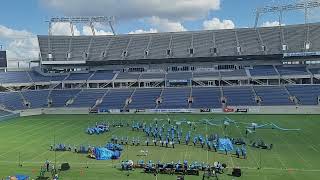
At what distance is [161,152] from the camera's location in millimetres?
35875

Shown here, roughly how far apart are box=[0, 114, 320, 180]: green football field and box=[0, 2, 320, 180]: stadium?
0.12 meters

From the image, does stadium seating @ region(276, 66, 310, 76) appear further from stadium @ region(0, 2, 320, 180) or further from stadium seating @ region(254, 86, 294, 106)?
stadium seating @ region(254, 86, 294, 106)

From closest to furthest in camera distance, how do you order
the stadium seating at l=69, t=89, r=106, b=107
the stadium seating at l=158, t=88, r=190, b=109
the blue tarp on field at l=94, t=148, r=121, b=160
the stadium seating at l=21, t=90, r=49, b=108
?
1. the blue tarp on field at l=94, t=148, r=121, b=160
2. the stadium seating at l=158, t=88, r=190, b=109
3. the stadium seating at l=69, t=89, r=106, b=107
4. the stadium seating at l=21, t=90, r=49, b=108

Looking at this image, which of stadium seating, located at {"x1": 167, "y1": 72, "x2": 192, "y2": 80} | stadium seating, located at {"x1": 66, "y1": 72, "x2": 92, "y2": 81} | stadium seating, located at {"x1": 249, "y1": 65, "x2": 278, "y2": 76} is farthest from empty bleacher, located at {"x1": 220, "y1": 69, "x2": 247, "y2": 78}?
stadium seating, located at {"x1": 66, "y1": 72, "x2": 92, "y2": 81}

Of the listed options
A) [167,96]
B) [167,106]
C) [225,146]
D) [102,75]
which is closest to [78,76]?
[102,75]

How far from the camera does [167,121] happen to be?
5575cm

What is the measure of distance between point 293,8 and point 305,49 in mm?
11922

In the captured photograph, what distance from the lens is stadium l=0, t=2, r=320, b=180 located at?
31.9 metres

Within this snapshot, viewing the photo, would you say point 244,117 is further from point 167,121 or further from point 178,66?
point 178,66

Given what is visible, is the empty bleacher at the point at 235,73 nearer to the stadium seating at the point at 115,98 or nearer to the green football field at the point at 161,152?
the stadium seating at the point at 115,98

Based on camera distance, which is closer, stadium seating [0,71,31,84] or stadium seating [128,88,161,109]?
stadium seating [128,88,161,109]

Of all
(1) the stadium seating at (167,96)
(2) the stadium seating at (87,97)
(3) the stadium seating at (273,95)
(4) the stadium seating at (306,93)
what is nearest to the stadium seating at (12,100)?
(1) the stadium seating at (167,96)

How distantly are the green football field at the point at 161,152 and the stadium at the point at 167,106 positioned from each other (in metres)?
0.12

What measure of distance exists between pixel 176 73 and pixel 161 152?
46543mm
